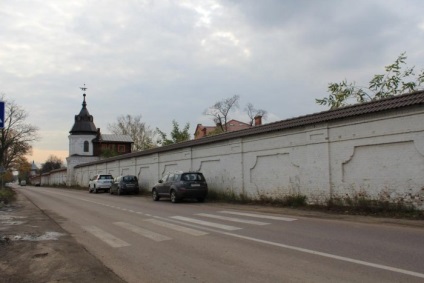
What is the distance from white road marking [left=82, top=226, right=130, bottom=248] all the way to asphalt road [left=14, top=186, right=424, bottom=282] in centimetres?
2

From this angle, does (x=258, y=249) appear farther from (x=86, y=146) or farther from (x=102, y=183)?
(x=86, y=146)

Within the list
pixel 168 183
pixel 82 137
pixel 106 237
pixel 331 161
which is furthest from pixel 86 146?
pixel 106 237

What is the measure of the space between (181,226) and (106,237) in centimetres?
235

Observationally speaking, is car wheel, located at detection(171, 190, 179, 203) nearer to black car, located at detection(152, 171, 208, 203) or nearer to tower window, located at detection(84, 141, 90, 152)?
black car, located at detection(152, 171, 208, 203)

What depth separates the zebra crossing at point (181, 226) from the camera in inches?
388

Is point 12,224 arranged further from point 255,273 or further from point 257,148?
Result: point 257,148

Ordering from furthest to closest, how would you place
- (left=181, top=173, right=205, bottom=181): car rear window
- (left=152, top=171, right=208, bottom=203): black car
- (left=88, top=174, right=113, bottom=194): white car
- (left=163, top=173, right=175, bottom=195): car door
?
1. (left=88, top=174, right=113, bottom=194): white car
2. (left=163, top=173, right=175, bottom=195): car door
3. (left=181, top=173, right=205, bottom=181): car rear window
4. (left=152, top=171, right=208, bottom=203): black car

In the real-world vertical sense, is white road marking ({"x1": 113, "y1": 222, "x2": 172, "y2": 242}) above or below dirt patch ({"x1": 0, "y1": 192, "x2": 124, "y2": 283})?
above

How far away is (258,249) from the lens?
8.01 meters

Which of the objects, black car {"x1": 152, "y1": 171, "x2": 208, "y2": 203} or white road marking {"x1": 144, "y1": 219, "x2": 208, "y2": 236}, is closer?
white road marking {"x1": 144, "y1": 219, "x2": 208, "y2": 236}

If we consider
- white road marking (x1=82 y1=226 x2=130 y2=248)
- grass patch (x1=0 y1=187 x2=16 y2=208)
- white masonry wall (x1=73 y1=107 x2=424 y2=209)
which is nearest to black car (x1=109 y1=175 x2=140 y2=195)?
grass patch (x1=0 y1=187 x2=16 y2=208)

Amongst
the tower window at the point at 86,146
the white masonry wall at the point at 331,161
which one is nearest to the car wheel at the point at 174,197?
the white masonry wall at the point at 331,161

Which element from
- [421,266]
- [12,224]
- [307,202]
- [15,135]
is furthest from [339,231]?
[15,135]

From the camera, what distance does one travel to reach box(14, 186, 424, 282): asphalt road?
6.11 meters
